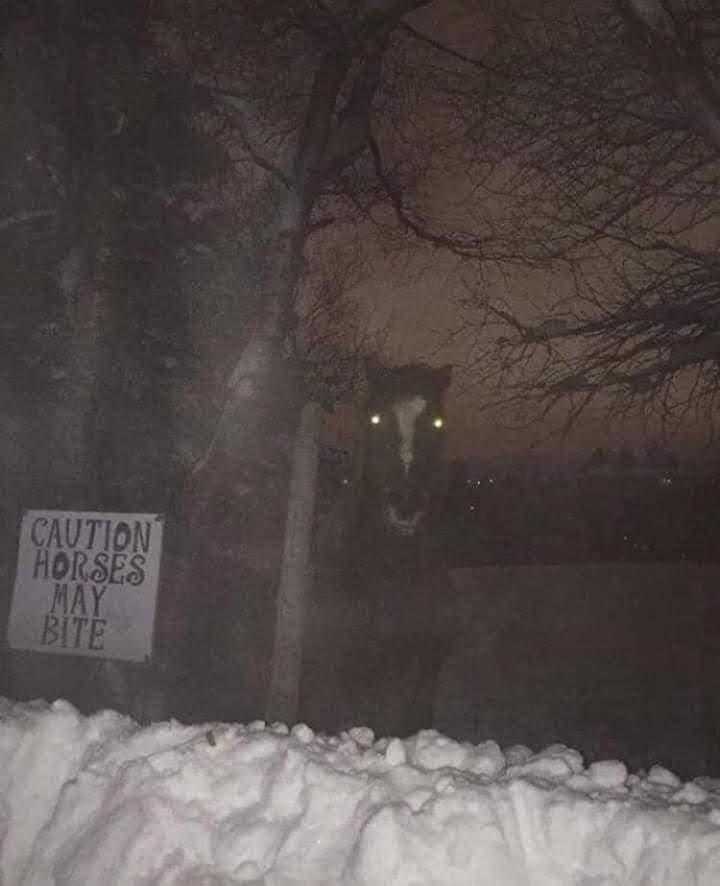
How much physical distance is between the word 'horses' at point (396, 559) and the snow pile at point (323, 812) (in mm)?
5117

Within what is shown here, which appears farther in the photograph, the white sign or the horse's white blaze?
the horse's white blaze

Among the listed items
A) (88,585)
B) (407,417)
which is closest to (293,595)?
(88,585)

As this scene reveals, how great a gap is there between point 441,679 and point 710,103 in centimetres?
843

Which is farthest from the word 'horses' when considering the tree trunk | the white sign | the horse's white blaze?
the tree trunk

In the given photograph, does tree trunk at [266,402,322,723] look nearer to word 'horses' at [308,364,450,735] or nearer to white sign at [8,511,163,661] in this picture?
white sign at [8,511,163,661]

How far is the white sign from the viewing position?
17.6 feet

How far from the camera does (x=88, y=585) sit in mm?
5457

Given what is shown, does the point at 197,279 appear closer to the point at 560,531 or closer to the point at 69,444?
the point at 69,444

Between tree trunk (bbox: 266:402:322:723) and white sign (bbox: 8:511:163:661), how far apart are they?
90 centimetres

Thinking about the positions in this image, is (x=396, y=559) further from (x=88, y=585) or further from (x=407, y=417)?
(x=88, y=585)

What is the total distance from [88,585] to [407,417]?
6.22m

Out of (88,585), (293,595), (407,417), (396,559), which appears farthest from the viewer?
(407,417)

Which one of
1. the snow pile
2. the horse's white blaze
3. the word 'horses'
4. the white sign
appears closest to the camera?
the snow pile

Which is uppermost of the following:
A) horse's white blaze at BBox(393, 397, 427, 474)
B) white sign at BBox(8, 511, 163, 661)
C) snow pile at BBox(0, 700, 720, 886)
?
horse's white blaze at BBox(393, 397, 427, 474)
